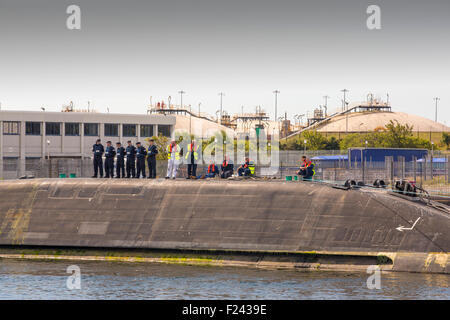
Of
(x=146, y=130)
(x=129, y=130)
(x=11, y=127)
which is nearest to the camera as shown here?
(x=11, y=127)

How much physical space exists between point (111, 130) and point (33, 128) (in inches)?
397

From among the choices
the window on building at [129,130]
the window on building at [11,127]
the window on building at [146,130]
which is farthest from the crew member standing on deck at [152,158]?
the window on building at [146,130]

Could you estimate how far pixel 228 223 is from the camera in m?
22.8

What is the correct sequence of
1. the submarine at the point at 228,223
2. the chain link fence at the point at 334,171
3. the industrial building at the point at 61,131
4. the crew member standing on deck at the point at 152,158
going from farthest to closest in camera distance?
the industrial building at the point at 61,131 < the chain link fence at the point at 334,171 < the crew member standing on deck at the point at 152,158 < the submarine at the point at 228,223

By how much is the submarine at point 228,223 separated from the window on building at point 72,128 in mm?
60514

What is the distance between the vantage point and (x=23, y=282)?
2081cm

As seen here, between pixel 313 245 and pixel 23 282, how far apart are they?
360 inches

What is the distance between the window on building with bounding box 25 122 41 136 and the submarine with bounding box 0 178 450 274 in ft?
194

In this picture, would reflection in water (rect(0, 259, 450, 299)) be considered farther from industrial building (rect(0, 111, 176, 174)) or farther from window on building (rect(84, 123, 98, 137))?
window on building (rect(84, 123, 98, 137))

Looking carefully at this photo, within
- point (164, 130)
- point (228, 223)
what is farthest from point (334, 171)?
point (164, 130)

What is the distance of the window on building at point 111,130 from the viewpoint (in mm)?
88250

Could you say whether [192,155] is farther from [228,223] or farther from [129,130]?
[129,130]

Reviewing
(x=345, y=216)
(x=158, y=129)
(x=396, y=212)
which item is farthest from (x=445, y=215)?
(x=158, y=129)

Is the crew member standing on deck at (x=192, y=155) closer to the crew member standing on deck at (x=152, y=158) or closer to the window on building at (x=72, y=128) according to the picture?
the crew member standing on deck at (x=152, y=158)
